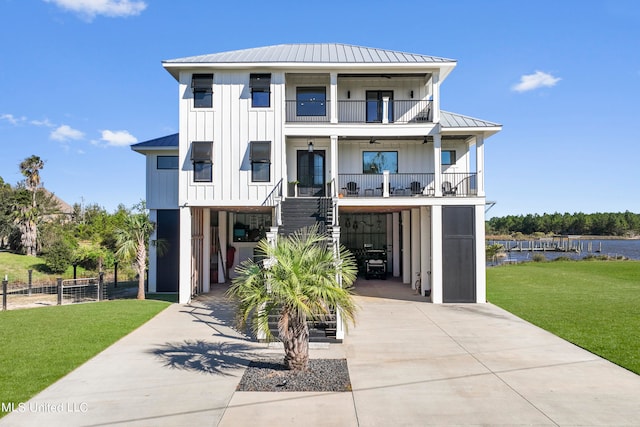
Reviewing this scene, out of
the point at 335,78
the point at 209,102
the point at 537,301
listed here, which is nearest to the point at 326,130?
the point at 335,78

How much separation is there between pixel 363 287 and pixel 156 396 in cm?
1361

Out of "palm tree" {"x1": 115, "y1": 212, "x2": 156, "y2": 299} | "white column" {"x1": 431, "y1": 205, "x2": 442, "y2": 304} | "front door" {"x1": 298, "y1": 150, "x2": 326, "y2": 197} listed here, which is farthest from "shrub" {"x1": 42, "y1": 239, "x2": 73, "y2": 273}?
"white column" {"x1": 431, "y1": 205, "x2": 442, "y2": 304}

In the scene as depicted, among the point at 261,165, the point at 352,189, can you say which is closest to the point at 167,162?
the point at 261,165

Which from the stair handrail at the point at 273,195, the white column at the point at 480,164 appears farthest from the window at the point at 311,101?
the white column at the point at 480,164

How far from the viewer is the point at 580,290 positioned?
→ 58.8 feet

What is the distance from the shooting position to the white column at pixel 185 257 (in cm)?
1550

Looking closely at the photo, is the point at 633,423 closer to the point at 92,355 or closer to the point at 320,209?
the point at 92,355

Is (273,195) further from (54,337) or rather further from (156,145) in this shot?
(54,337)

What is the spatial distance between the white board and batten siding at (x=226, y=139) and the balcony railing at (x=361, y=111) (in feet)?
6.17

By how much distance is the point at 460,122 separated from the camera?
53.5 feet

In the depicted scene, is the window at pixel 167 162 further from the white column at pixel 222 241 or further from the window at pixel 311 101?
the window at pixel 311 101

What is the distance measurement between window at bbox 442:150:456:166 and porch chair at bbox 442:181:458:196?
1.40 meters

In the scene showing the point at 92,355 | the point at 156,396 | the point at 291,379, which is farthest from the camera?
the point at 92,355

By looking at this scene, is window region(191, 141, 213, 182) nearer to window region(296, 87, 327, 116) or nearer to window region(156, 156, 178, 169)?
window region(156, 156, 178, 169)
